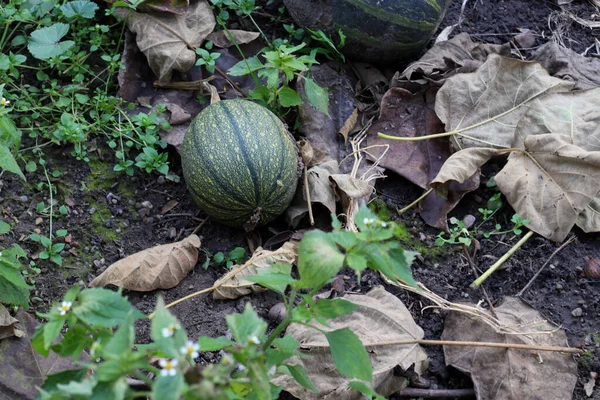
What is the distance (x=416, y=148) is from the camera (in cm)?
345

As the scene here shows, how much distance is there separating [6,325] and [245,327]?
1315 millimetres

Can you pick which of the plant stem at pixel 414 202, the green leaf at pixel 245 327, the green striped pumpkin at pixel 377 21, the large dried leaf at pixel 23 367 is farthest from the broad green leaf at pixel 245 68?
the green leaf at pixel 245 327

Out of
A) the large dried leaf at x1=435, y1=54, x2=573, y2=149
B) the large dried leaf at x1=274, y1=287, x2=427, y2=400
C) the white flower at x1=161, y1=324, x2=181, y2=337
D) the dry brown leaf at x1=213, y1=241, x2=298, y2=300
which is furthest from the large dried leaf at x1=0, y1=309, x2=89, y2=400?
the large dried leaf at x1=435, y1=54, x2=573, y2=149

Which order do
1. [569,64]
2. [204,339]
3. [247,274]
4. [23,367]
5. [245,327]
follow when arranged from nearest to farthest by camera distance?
[245,327], [204,339], [23,367], [247,274], [569,64]

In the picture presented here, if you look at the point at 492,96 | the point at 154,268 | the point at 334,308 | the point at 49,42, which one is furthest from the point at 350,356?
the point at 49,42

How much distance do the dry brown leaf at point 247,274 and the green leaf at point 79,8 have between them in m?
1.68

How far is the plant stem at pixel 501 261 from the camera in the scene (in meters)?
2.93

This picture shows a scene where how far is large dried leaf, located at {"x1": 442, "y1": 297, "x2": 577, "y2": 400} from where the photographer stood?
2.55m

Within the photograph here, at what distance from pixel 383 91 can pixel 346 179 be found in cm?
83

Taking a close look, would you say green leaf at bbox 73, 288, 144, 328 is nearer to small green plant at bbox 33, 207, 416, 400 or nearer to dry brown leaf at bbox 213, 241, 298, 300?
small green plant at bbox 33, 207, 416, 400

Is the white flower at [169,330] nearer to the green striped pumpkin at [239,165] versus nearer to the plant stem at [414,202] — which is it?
the green striped pumpkin at [239,165]

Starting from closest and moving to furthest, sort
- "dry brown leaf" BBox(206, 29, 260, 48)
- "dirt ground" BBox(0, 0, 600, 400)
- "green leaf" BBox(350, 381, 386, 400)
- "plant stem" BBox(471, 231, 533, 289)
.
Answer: "green leaf" BBox(350, 381, 386, 400)
"dirt ground" BBox(0, 0, 600, 400)
"plant stem" BBox(471, 231, 533, 289)
"dry brown leaf" BBox(206, 29, 260, 48)

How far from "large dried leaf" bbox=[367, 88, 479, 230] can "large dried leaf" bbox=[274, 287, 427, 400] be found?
2.16ft

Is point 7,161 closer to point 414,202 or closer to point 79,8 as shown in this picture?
point 79,8
